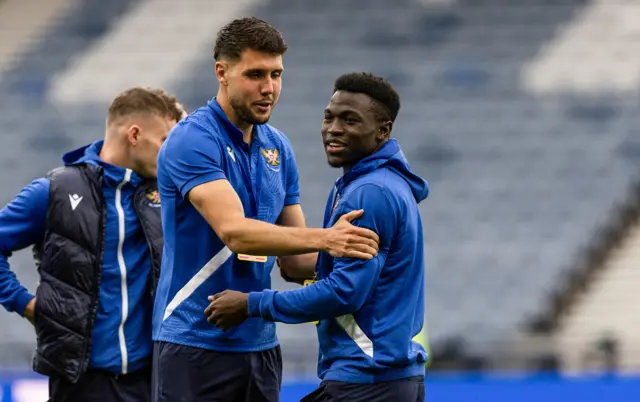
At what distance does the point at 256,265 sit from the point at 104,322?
0.97m

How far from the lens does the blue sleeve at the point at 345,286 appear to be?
3588 mm

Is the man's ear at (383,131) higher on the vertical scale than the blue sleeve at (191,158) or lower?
higher

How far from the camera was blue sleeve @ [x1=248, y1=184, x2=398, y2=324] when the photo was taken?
359 cm

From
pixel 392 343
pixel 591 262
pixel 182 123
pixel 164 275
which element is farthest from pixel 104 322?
pixel 591 262

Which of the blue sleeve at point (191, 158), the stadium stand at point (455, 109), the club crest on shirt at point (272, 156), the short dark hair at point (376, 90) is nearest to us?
the blue sleeve at point (191, 158)

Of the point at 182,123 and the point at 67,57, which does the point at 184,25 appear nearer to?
the point at 67,57

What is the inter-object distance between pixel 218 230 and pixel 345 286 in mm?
435

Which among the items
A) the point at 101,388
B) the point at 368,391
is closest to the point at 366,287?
the point at 368,391

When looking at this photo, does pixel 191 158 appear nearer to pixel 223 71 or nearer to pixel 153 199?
pixel 223 71

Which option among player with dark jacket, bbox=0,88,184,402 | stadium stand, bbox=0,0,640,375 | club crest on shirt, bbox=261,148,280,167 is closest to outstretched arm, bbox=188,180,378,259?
club crest on shirt, bbox=261,148,280,167

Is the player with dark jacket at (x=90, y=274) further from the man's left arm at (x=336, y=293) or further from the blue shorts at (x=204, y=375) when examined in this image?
the man's left arm at (x=336, y=293)

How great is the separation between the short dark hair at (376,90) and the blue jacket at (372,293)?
0.12 m

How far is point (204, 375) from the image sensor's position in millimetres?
3752

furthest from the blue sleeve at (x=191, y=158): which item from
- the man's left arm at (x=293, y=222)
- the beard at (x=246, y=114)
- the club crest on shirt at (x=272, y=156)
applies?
the man's left arm at (x=293, y=222)
